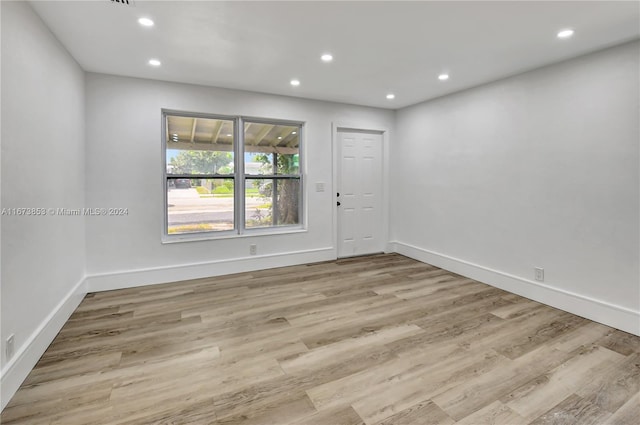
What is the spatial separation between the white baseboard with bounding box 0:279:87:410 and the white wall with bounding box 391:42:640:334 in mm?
4372

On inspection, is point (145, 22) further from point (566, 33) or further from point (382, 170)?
point (382, 170)

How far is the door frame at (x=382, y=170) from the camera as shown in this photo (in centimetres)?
484

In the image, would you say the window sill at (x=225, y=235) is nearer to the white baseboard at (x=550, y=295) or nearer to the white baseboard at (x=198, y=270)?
the white baseboard at (x=198, y=270)

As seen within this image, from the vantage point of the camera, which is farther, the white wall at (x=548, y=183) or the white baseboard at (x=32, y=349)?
the white wall at (x=548, y=183)

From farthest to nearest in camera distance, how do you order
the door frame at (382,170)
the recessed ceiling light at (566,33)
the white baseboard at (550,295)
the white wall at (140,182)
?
the door frame at (382,170) < the white wall at (140,182) < the white baseboard at (550,295) < the recessed ceiling light at (566,33)

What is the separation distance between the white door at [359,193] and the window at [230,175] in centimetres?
77

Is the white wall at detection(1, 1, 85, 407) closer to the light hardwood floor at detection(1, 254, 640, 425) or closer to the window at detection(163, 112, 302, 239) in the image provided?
the light hardwood floor at detection(1, 254, 640, 425)

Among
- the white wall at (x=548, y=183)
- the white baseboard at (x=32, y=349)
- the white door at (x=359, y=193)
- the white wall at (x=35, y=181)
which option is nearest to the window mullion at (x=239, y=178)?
the white door at (x=359, y=193)

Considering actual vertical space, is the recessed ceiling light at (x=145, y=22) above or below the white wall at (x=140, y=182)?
above

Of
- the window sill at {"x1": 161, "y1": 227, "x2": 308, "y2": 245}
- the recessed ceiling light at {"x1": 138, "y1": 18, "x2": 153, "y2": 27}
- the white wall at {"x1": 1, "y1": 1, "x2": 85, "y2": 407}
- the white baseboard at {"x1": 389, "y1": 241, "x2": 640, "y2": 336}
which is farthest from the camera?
the window sill at {"x1": 161, "y1": 227, "x2": 308, "y2": 245}

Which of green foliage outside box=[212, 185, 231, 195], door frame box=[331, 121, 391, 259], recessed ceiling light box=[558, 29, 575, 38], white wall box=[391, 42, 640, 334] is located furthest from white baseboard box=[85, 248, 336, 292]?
recessed ceiling light box=[558, 29, 575, 38]

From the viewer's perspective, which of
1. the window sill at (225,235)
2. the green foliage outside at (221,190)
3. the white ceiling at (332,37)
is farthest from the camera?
the green foliage outside at (221,190)

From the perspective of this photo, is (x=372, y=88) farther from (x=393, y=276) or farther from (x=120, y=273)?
(x=120, y=273)

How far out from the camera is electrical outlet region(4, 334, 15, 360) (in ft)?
5.95
